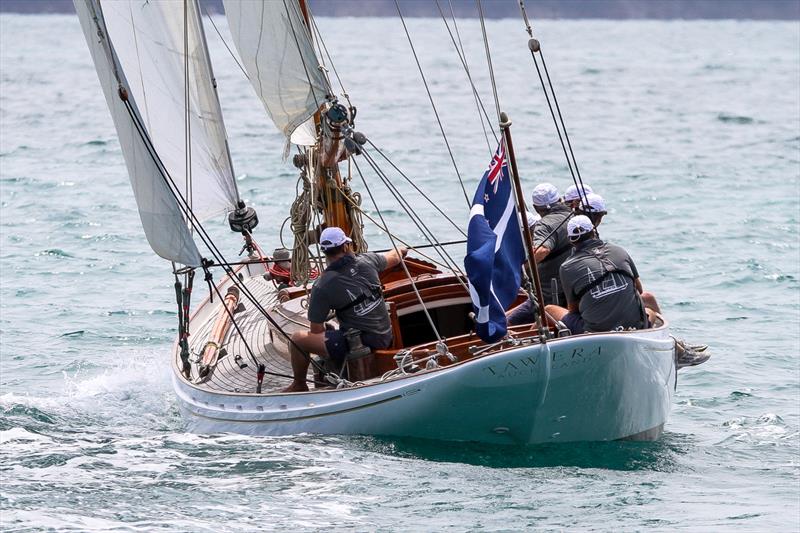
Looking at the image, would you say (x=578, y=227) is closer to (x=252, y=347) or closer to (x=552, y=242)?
(x=552, y=242)

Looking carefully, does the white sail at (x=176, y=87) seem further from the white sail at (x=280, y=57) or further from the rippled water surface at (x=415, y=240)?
the rippled water surface at (x=415, y=240)

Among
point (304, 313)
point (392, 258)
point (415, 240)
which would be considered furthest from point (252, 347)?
point (415, 240)

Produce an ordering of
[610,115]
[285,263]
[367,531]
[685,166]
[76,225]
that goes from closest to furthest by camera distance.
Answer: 1. [367,531]
2. [285,263]
3. [76,225]
4. [685,166]
5. [610,115]

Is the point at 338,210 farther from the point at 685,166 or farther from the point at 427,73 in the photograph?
the point at 427,73

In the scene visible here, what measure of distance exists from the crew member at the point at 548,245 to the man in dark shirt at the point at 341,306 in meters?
1.00

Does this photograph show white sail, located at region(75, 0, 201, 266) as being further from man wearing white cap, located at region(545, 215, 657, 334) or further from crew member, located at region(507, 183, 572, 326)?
man wearing white cap, located at region(545, 215, 657, 334)

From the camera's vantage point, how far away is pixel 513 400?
803 cm

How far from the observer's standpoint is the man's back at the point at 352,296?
8.64 meters

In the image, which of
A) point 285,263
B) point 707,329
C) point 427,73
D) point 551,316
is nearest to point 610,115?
point 427,73

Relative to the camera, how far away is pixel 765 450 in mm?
9305

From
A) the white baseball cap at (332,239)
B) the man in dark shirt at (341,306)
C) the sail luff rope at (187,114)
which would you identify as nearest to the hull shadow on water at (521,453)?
the man in dark shirt at (341,306)

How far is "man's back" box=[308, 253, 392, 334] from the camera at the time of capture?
28.3 feet

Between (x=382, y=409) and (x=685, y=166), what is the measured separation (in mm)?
18152

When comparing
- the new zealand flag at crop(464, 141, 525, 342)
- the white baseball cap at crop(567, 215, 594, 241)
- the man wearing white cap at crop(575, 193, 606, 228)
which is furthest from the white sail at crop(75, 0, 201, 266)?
the man wearing white cap at crop(575, 193, 606, 228)
